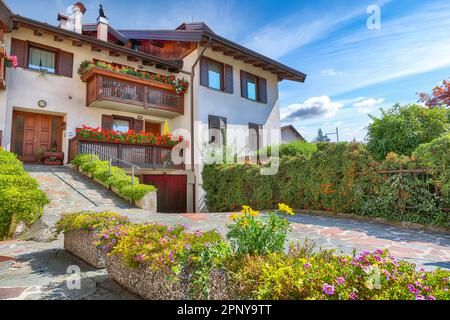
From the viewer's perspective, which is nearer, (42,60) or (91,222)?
(91,222)

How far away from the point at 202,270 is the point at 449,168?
600 centimetres

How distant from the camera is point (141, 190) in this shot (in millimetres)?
9031

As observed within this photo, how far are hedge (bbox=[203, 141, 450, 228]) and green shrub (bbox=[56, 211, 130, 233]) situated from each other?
19.5 ft

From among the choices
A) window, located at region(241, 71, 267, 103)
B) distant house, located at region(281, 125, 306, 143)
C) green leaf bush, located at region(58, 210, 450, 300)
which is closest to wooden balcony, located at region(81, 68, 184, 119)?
window, located at region(241, 71, 267, 103)

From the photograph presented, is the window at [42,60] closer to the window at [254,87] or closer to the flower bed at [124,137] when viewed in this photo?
the flower bed at [124,137]

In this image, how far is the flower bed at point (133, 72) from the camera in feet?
40.1

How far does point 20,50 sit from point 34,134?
3.45 m

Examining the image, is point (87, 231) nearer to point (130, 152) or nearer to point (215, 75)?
point (130, 152)

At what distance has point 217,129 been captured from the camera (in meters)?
14.5

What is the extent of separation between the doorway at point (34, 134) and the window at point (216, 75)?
23.4ft

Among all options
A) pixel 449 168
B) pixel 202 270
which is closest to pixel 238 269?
pixel 202 270

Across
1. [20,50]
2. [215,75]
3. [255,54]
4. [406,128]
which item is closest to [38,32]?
[20,50]

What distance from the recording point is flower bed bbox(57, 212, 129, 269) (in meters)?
3.88
